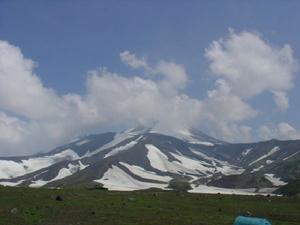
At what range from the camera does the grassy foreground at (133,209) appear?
160 ft

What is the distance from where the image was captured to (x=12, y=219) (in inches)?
1925

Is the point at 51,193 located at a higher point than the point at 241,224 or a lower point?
higher

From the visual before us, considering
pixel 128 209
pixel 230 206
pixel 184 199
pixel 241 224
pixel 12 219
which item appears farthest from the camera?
pixel 184 199

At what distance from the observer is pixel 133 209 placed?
184ft

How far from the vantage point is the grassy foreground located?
48750mm

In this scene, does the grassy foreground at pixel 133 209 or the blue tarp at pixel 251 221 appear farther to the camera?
the grassy foreground at pixel 133 209

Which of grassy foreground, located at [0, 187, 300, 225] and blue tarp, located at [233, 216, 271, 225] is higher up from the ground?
grassy foreground, located at [0, 187, 300, 225]

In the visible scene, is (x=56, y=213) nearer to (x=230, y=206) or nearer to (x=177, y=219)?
(x=177, y=219)

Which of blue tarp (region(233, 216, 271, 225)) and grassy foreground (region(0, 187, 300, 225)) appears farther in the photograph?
grassy foreground (region(0, 187, 300, 225))

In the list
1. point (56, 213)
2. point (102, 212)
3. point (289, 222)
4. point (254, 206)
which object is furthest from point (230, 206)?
point (56, 213)

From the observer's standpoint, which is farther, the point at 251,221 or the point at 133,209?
the point at 133,209

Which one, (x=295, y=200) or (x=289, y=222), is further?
(x=295, y=200)

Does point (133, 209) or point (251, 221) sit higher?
point (133, 209)

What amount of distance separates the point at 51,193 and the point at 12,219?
19.5m
